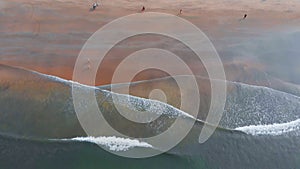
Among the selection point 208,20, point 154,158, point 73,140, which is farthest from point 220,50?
point 73,140

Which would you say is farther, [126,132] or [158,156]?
[126,132]

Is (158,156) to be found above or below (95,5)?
below

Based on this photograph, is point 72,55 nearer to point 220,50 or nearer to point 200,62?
point 200,62

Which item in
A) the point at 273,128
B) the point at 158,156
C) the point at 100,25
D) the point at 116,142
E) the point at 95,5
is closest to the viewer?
the point at 158,156

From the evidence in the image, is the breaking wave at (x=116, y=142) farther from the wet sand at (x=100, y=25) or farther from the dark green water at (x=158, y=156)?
the wet sand at (x=100, y=25)

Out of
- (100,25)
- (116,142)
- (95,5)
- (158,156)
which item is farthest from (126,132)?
(95,5)

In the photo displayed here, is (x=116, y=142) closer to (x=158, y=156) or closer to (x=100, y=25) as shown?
(x=158, y=156)
